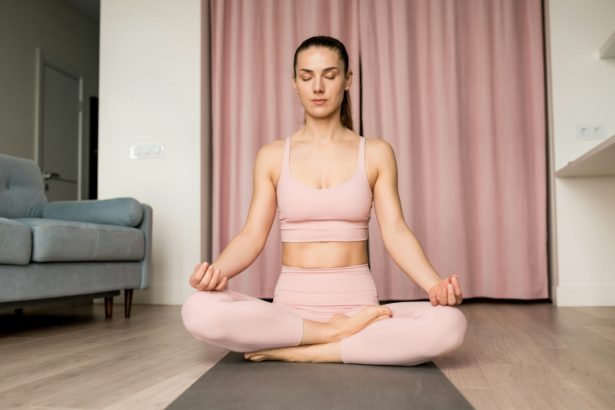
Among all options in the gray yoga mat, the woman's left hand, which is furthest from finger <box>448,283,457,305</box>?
the gray yoga mat

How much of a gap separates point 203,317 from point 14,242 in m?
1.05

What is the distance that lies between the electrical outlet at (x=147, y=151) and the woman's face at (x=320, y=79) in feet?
6.51

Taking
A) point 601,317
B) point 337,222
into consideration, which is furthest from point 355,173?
point 601,317

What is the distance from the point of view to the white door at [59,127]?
4.79m

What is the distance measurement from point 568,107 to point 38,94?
13.6 ft

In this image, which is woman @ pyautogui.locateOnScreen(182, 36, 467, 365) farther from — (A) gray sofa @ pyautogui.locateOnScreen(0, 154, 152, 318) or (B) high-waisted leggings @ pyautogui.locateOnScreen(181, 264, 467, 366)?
(A) gray sofa @ pyautogui.locateOnScreen(0, 154, 152, 318)

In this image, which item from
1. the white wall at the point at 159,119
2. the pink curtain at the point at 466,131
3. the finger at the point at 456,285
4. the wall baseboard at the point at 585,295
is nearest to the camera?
the finger at the point at 456,285

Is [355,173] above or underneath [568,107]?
underneath

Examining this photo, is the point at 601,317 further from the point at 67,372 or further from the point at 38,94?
the point at 38,94

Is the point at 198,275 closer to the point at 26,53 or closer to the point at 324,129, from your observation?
the point at 324,129

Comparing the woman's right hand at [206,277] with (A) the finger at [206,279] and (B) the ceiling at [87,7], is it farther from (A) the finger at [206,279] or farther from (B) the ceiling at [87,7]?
(B) the ceiling at [87,7]

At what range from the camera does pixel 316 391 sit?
1137mm

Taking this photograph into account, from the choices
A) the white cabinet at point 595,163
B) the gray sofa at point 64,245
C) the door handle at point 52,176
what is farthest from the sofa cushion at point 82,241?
the door handle at point 52,176

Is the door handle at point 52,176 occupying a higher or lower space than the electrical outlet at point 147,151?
lower
